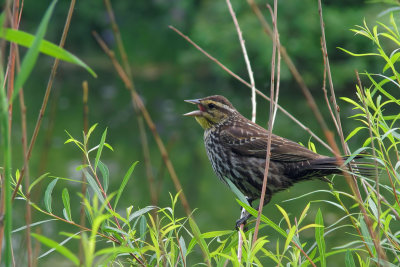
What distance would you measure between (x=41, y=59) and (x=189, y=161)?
15.1 m

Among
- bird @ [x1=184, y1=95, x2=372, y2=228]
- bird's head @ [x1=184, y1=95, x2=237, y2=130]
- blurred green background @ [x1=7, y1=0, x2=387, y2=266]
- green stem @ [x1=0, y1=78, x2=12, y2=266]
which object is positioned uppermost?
green stem @ [x1=0, y1=78, x2=12, y2=266]

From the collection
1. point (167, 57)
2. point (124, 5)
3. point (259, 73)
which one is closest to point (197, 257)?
point (259, 73)

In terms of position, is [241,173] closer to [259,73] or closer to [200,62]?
[259,73]

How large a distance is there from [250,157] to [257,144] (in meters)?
0.14

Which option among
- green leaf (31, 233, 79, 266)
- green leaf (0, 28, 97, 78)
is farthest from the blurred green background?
green leaf (31, 233, 79, 266)

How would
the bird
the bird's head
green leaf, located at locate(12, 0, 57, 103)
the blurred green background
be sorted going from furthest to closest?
the blurred green background
the bird's head
the bird
green leaf, located at locate(12, 0, 57, 103)

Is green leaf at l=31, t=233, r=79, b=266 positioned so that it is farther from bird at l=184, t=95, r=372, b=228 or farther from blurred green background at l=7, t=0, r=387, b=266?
blurred green background at l=7, t=0, r=387, b=266

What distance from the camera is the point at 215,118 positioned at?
4035 mm

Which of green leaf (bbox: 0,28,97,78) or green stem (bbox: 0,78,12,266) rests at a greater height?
green leaf (bbox: 0,28,97,78)

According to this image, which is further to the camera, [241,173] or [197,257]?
[197,257]

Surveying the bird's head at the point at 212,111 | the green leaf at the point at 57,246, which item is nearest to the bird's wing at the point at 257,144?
the bird's head at the point at 212,111

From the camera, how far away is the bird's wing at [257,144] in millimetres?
3551

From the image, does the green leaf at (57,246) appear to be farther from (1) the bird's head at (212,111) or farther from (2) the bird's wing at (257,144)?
(1) the bird's head at (212,111)

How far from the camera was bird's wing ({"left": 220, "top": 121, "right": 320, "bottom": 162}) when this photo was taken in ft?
11.7
